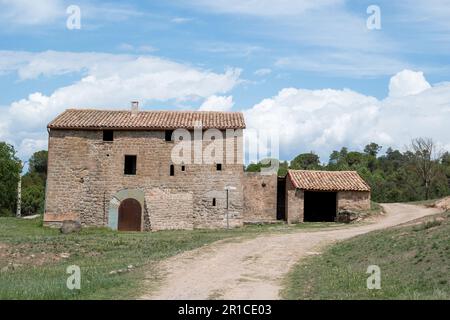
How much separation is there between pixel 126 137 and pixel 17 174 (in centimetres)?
2883

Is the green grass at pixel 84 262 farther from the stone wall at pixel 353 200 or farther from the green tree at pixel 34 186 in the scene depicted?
the green tree at pixel 34 186

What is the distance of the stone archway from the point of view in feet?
113

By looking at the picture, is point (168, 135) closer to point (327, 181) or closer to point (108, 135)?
point (108, 135)

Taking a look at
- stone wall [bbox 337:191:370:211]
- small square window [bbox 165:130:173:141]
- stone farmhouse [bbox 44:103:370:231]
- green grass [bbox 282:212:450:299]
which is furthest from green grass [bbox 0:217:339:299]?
small square window [bbox 165:130:173:141]

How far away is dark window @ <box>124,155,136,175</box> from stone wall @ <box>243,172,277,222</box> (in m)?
7.00

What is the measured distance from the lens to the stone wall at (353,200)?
3594cm

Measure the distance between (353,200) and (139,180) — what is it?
13464mm

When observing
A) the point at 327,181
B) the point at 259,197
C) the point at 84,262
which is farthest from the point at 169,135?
the point at 84,262

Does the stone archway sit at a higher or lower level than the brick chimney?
lower

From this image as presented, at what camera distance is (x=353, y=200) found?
3603 cm

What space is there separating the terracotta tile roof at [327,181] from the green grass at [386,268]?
46.8ft

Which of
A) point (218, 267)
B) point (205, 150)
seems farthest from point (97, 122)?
point (218, 267)

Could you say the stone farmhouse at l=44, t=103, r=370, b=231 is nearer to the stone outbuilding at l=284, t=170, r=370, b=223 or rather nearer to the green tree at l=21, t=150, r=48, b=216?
the stone outbuilding at l=284, t=170, r=370, b=223

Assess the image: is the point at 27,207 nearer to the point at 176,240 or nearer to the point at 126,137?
the point at 126,137
